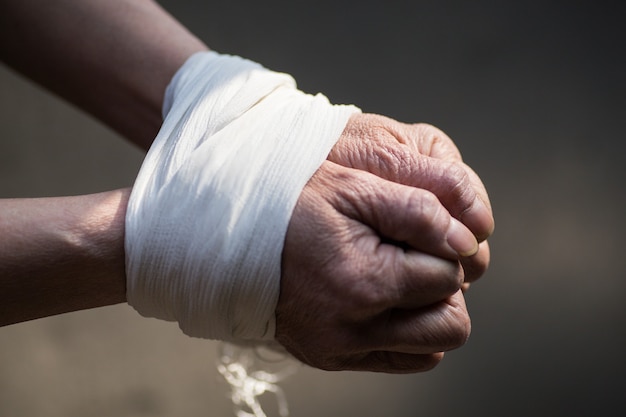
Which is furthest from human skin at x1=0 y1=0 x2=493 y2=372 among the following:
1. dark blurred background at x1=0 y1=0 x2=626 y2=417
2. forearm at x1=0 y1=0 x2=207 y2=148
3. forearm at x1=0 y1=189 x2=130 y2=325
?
dark blurred background at x1=0 y1=0 x2=626 y2=417

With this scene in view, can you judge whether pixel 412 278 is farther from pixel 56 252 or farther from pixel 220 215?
pixel 56 252

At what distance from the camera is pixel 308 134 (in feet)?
2.13

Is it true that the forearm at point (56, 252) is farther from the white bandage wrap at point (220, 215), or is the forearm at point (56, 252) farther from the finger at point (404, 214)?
the finger at point (404, 214)

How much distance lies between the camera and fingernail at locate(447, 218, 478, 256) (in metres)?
0.60

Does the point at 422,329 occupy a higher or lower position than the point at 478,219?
lower

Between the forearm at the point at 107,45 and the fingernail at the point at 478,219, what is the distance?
434 mm

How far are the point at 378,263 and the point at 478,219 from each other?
14 centimetres

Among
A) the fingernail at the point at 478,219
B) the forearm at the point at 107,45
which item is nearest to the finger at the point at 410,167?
the fingernail at the point at 478,219

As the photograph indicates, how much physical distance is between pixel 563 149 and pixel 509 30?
30 cm

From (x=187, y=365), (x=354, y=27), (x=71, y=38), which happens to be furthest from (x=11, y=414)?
(x=354, y=27)

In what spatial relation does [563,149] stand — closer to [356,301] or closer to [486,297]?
[486,297]

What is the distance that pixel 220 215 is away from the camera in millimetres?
576

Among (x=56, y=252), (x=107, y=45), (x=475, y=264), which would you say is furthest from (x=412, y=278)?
(x=107, y=45)

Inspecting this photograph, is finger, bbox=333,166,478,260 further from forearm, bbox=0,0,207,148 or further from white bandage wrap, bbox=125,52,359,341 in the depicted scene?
forearm, bbox=0,0,207,148
